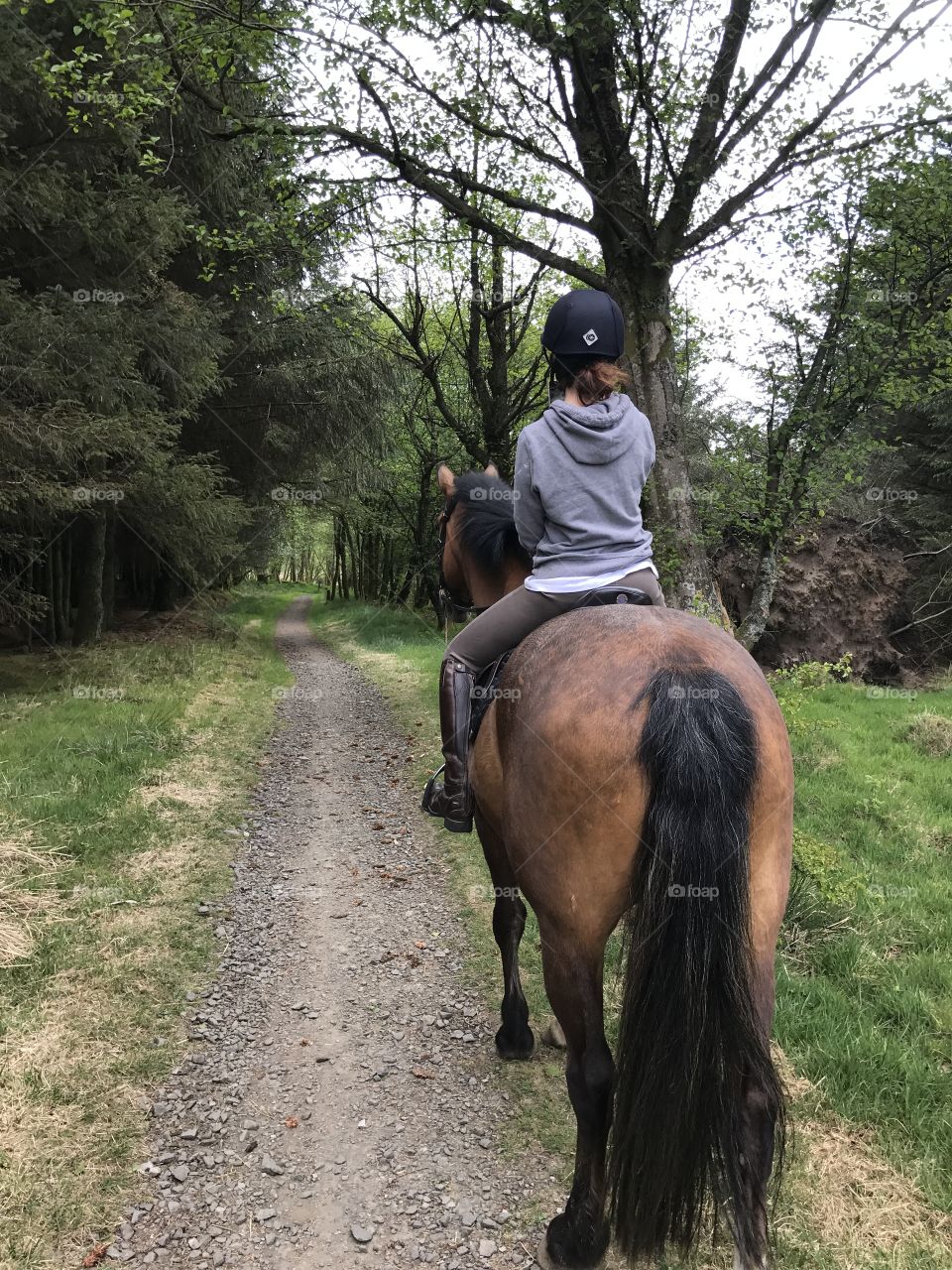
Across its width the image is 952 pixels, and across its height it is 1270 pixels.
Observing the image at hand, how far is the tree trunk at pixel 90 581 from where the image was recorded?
1230cm

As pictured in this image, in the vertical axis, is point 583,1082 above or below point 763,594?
below

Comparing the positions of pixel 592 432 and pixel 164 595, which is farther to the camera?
pixel 164 595

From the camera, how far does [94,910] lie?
465cm

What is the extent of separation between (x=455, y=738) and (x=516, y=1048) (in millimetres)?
1738

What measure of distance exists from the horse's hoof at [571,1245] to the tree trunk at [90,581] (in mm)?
12299

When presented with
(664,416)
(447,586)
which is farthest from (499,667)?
(664,416)

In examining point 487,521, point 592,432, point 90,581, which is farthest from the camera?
point 90,581

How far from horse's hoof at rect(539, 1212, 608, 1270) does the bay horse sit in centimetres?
18

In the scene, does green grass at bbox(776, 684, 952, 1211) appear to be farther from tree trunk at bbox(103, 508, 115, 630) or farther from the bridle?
tree trunk at bbox(103, 508, 115, 630)

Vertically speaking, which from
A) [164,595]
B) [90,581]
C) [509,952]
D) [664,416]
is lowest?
[509,952]

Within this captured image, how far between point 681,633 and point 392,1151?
261 cm

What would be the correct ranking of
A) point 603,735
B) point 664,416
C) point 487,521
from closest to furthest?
point 603,735
point 487,521
point 664,416

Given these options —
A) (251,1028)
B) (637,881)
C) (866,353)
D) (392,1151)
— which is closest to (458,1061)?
(392,1151)

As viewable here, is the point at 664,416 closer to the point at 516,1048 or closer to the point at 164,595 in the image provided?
the point at 516,1048
